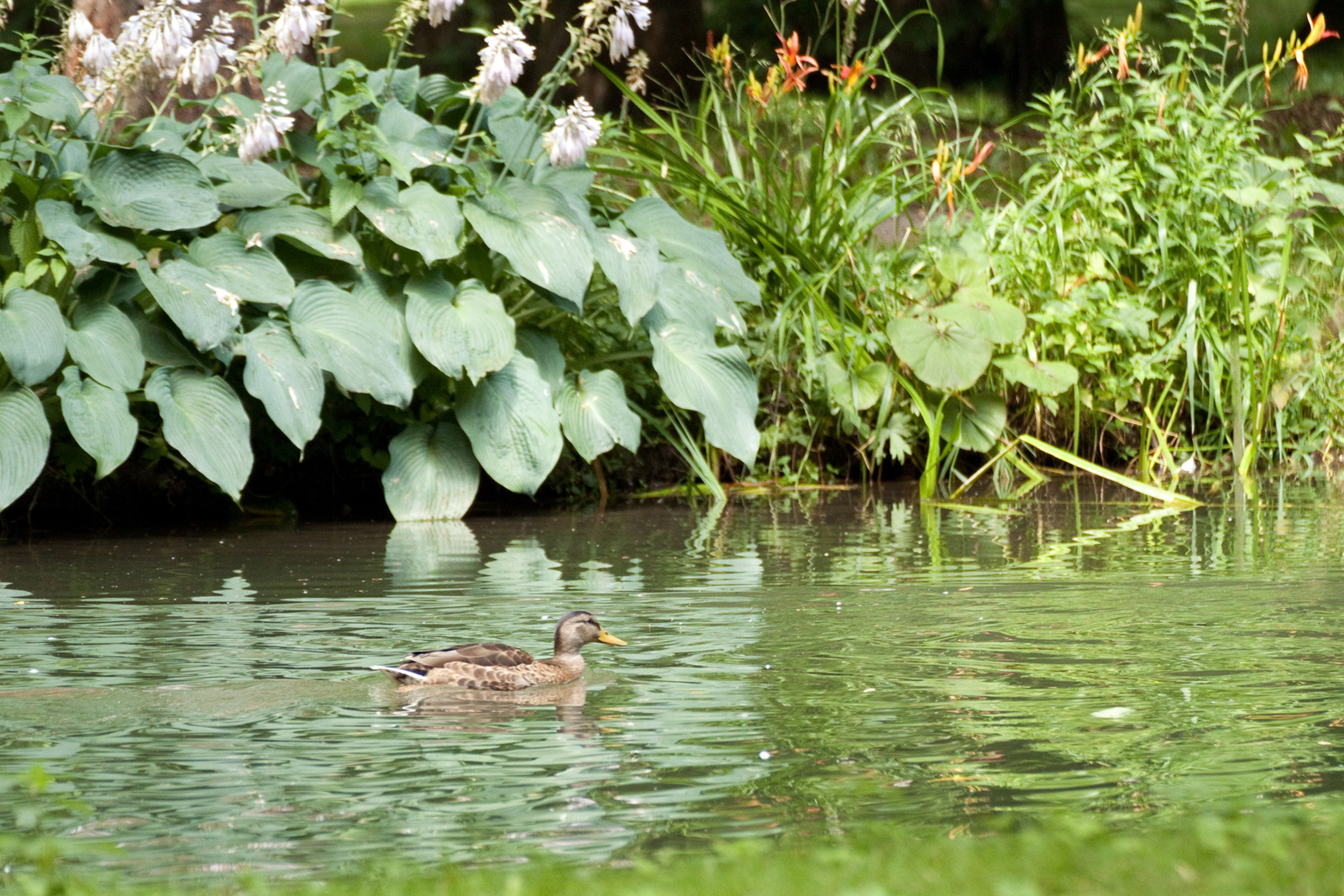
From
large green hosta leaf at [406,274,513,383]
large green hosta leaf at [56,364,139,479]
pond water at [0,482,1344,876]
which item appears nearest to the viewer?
pond water at [0,482,1344,876]

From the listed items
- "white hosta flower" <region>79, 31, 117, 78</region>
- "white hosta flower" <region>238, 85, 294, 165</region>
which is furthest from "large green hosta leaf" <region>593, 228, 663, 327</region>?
"white hosta flower" <region>79, 31, 117, 78</region>

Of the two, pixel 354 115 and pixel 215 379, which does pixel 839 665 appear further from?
pixel 354 115

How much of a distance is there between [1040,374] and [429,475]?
142 inches

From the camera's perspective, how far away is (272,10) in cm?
1223

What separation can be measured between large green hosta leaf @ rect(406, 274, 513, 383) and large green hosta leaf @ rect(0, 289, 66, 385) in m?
1.59

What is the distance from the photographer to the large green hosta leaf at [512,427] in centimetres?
841

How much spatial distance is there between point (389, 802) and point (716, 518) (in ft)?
Answer: 17.7

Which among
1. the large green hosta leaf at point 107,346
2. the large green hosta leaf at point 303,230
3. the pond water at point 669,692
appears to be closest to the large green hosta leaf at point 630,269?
the large green hosta leaf at point 303,230

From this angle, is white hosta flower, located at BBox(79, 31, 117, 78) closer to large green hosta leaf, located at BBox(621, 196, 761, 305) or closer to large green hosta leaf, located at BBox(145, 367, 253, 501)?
large green hosta leaf, located at BBox(145, 367, 253, 501)

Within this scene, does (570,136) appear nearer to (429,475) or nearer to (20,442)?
(429,475)

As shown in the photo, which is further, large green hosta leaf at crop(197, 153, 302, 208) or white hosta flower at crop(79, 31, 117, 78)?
large green hosta leaf at crop(197, 153, 302, 208)

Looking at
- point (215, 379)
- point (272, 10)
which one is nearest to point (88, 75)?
point (215, 379)

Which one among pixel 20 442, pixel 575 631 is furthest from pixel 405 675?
pixel 20 442

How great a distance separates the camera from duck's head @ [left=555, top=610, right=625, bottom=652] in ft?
16.8
